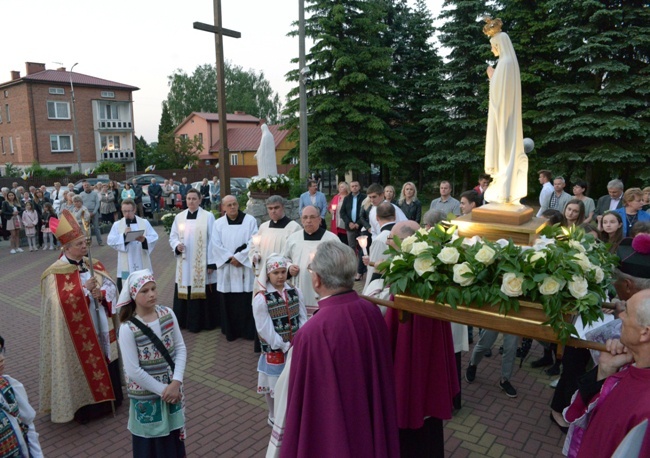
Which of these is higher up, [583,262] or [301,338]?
[583,262]

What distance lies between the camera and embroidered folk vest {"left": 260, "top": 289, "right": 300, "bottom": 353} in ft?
14.5

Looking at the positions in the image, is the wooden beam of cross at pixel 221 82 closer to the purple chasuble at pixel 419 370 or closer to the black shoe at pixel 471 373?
A: the black shoe at pixel 471 373

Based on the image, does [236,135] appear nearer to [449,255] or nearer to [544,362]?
[544,362]

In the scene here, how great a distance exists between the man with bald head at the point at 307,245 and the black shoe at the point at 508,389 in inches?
89.9

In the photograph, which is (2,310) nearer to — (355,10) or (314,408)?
(314,408)

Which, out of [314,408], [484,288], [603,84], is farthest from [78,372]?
[603,84]

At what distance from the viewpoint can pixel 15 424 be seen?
10.2ft

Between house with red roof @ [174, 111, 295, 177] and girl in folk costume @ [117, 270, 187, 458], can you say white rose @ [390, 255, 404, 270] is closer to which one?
girl in folk costume @ [117, 270, 187, 458]

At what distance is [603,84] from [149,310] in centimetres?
2075

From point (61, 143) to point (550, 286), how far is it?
154 feet

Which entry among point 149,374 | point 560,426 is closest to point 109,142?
point 149,374

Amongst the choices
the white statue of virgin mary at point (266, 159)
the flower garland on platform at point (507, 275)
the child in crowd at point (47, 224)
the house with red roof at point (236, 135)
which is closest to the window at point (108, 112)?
the house with red roof at point (236, 135)

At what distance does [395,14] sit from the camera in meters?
25.3

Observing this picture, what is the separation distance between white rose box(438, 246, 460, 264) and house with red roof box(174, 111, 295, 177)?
46.9 meters
